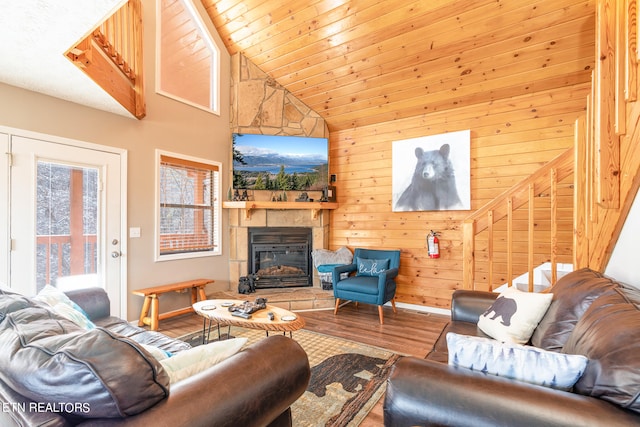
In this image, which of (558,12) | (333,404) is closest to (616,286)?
(333,404)

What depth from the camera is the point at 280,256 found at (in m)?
4.62

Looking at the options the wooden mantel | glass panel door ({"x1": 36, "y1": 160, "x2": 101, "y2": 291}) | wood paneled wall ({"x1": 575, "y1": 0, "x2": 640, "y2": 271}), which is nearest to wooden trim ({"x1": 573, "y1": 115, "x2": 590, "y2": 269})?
wood paneled wall ({"x1": 575, "y1": 0, "x2": 640, "y2": 271})

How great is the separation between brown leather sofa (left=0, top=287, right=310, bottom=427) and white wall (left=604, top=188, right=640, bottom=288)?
202cm

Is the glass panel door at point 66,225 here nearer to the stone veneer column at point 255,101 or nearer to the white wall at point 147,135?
the white wall at point 147,135

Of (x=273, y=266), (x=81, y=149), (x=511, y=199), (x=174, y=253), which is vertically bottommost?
(x=273, y=266)

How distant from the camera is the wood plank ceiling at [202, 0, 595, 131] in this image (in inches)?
114

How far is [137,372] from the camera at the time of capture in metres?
0.83

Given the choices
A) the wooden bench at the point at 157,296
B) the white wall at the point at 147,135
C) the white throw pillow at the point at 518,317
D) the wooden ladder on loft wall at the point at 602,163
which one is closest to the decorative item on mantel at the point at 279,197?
the white wall at the point at 147,135

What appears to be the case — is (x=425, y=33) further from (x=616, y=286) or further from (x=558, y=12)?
(x=616, y=286)

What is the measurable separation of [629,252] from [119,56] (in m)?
4.31

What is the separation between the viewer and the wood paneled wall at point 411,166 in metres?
3.38

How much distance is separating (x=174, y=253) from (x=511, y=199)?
382 cm

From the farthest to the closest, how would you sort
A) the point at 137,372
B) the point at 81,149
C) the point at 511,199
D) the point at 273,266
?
the point at 273,266
the point at 81,149
the point at 511,199
the point at 137,372

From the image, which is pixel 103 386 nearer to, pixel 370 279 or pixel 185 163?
pixel 370 279
